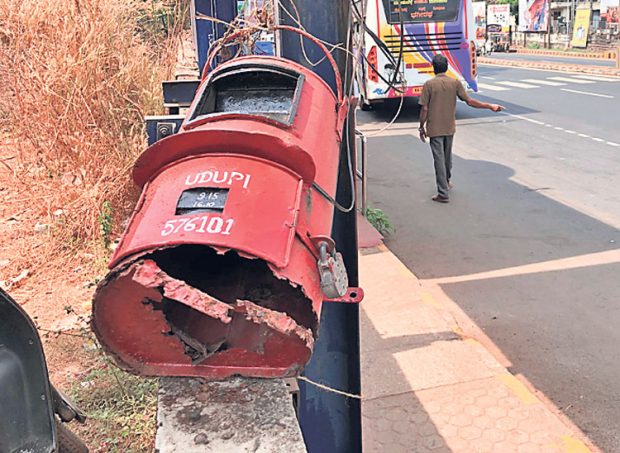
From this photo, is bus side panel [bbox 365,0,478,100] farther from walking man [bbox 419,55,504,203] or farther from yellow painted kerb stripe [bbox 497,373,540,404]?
yellow painted kerb stripe [bbox 497,373,540,404]

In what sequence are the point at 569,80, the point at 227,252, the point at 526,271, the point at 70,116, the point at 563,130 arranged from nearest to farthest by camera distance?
the point at 227,252
the point at 526,271
the point at 70,116
the point at 563,130
the point at 569,80

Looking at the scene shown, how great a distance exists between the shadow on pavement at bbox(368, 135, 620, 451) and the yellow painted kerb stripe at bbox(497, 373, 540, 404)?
0.72 ft

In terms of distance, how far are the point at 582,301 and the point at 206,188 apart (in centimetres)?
456

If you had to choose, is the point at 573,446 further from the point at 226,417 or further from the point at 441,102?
the point at 441,102

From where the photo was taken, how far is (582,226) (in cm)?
714

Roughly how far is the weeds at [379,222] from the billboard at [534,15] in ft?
140

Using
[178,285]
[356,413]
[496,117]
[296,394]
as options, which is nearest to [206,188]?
[178,285]

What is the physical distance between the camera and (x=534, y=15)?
4738 centimetres

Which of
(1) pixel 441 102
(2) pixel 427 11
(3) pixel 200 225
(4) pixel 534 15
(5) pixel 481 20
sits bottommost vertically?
(1) pixel 441 102

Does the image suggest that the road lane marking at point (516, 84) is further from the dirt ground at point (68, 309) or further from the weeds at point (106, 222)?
the weeds at point (106, 222)

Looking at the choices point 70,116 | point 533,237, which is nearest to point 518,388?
point 533,237

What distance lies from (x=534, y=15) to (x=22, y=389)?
169 feet

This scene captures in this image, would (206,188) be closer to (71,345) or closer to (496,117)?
(71,345)

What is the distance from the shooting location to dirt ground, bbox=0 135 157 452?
11.8 feet
